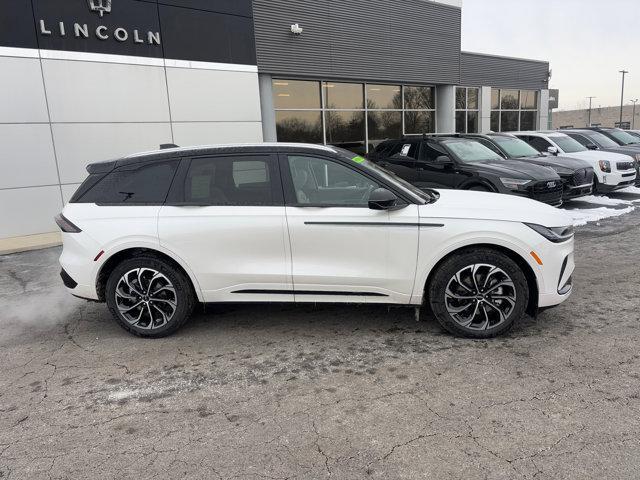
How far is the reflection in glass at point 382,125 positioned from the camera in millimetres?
16609

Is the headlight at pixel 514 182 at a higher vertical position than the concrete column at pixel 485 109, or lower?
lower

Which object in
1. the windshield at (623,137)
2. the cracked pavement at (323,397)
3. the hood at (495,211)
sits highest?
the windshield at (623,137)

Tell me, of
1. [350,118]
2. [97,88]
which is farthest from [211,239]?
[350,118]

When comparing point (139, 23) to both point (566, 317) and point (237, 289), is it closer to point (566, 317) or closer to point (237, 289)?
point (237, 289)

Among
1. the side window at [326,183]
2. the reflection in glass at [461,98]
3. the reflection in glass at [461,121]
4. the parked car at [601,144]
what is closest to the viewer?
the side window at [326,183]

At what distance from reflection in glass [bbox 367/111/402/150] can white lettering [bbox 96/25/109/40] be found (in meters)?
8.70

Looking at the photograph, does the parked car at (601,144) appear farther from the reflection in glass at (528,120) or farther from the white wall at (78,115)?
the white wall at (78,115)

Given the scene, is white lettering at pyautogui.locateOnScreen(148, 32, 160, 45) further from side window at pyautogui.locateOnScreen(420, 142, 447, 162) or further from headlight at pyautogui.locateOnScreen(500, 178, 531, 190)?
headlight at pyautogui.locateOnScreen(500, 178, 531, 190)

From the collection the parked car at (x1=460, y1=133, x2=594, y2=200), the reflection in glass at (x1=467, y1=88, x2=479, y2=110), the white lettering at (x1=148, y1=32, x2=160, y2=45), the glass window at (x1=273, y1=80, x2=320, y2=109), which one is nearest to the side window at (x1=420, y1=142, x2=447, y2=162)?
the parked car at (x1=460, y1=133, x2=594, y2=200)

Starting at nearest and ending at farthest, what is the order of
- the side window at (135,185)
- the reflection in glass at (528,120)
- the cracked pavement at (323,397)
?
the cracked pavement at (323,397)
the side window at (135,185)
the reflection in glass at (528,120)

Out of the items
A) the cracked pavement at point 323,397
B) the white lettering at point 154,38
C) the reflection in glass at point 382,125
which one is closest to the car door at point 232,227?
the cracked pavement at point 323,397

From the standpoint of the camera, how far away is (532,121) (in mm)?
24641

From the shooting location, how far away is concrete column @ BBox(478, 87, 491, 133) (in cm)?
2083

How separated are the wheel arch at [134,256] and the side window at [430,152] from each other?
20.3ft
